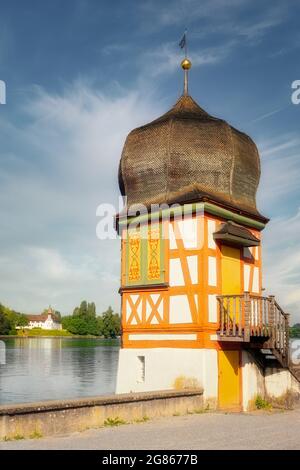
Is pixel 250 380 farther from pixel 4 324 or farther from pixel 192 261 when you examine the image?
pixel 4 324

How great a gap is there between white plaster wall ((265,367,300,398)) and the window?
4396 mm

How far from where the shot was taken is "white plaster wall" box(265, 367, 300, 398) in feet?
57.5

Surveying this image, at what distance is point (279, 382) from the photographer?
17859 millimetres

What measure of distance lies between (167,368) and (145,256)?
336 cm

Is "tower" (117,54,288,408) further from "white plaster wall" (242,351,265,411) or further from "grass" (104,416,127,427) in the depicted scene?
"grass" (104,416,127,427)

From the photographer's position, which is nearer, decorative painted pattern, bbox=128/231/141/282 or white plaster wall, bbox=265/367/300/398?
white plaster wall, bbox=265/367/300/398

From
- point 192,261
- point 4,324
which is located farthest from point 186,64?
point 4,324

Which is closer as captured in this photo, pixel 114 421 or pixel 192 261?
pixel 114 421

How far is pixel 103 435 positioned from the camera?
39.3ft

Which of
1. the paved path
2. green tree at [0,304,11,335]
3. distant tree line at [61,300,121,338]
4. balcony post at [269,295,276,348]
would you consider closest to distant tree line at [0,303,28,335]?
green tree at [0,304,11,335]

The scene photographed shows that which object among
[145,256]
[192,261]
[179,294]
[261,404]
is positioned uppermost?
[145,256]

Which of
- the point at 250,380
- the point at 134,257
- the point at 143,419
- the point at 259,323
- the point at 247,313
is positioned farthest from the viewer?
the point at 134,257

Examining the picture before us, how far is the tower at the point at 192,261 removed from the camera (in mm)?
16609

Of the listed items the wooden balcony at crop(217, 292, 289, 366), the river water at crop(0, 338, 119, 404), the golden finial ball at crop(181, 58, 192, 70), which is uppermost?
the golden finial ball at crop(181, 58, 192, 70)
